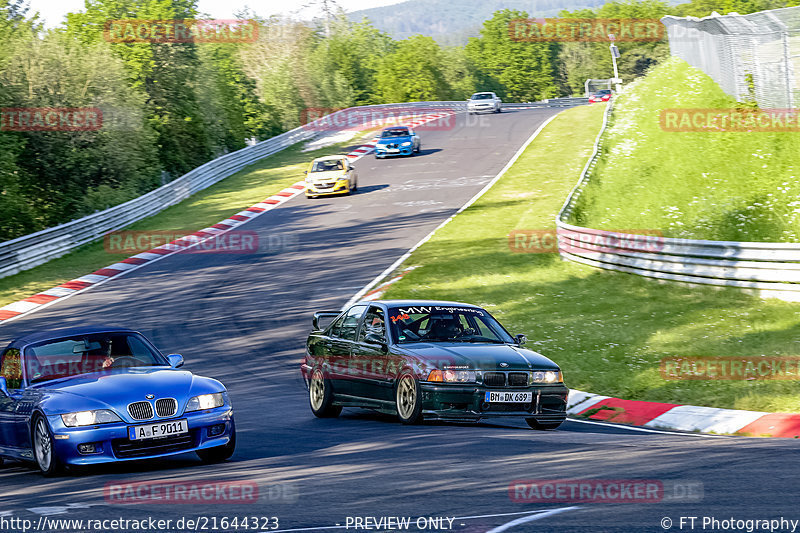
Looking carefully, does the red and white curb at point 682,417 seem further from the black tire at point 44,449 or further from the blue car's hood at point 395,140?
the blue car's hood at point 395,140

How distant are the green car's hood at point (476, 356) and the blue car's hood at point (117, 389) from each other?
7.98 feet

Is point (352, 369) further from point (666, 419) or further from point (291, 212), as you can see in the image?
point (291, 212)

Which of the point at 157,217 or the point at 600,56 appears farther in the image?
the point at 600,56

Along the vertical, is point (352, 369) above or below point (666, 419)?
above

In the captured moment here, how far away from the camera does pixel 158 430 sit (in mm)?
8695

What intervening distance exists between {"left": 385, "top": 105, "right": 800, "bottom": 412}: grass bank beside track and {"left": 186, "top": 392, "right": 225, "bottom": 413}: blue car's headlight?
5956mm

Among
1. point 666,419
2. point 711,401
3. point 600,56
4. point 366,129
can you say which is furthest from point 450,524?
point 600,56

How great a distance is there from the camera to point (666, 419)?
1167cm

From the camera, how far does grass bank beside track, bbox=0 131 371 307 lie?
26.2 meters

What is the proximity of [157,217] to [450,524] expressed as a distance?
3161 cm

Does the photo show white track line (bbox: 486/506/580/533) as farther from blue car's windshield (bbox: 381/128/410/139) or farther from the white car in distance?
the white car in distance
